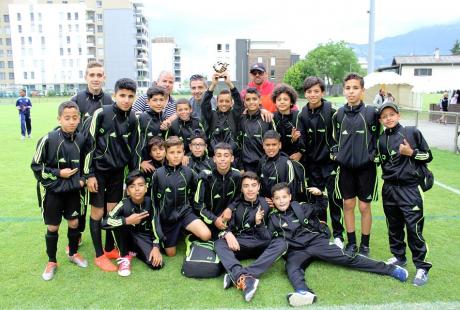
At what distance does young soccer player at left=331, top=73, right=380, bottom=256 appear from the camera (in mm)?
4230

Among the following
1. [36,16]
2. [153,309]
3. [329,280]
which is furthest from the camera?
[36,16]

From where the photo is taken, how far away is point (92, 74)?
4617 mm

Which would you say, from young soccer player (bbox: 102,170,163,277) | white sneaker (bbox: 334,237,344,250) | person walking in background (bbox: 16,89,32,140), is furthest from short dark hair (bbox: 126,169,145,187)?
person walking in background (bbox: 16,89,32,140)

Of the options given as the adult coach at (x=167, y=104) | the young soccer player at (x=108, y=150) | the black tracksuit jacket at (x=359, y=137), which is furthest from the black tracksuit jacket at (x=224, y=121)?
the black tracksuit jacket at (x=359, y=137)

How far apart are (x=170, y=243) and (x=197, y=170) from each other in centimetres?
91

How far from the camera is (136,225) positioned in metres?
4.57

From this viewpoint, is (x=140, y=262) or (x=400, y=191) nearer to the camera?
(x=400, y=191)

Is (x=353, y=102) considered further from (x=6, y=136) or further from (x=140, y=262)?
(x=6, y=136)

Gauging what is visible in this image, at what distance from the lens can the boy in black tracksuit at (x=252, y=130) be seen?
5.04 meters

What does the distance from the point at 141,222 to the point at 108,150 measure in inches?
35.0

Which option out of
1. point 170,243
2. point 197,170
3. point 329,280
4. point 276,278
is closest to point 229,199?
point 197,170

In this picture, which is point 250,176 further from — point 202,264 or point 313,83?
point 313,83

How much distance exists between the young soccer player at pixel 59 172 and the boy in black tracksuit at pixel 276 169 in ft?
6.69

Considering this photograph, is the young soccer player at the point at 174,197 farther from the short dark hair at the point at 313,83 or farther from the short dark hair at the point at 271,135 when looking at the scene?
the short dark hair at the point at 313,83
